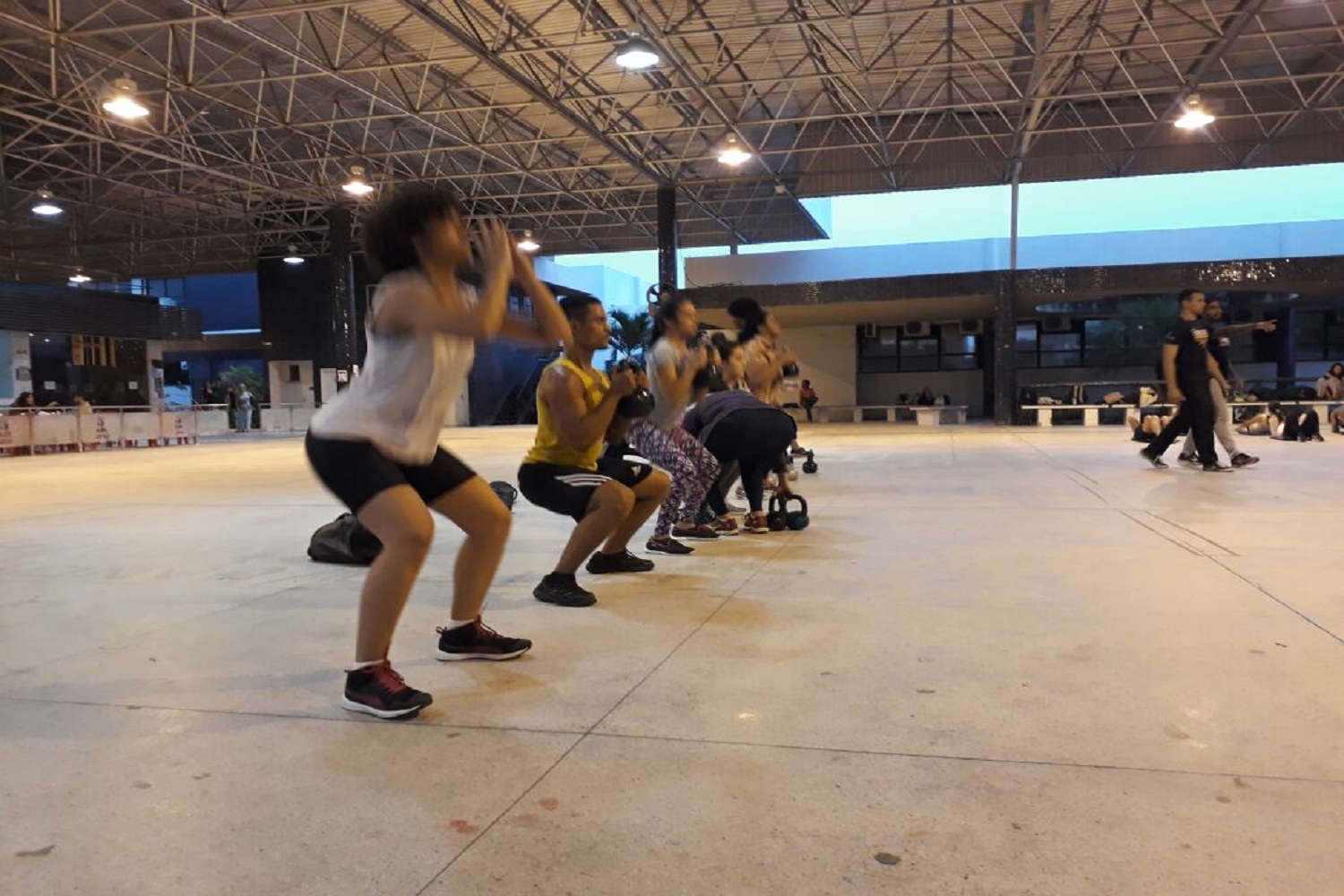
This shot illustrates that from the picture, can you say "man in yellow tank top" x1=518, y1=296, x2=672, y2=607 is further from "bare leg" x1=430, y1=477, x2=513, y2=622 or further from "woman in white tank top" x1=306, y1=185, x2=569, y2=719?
"woman in white tank top" x1=306, y1=185, x2=569, y2=719

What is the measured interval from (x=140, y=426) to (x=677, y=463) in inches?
847

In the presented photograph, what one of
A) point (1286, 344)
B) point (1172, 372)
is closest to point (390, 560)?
point (1172, 372)

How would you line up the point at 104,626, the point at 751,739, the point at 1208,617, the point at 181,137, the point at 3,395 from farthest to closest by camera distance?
the point at 3,395
the point at 181,137
the point at 104,626
the point at 1208,617
the point at 751,739

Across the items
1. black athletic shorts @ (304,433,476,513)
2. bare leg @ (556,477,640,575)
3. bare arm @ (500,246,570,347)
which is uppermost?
bare arm @ (500,246,570,347)

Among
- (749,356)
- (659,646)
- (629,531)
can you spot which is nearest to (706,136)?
(749,356)

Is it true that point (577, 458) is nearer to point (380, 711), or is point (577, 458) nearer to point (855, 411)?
point (380, 711)

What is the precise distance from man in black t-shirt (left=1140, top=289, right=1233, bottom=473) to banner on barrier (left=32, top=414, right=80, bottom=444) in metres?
21.4

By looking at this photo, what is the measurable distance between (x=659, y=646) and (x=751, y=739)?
3.12 feet

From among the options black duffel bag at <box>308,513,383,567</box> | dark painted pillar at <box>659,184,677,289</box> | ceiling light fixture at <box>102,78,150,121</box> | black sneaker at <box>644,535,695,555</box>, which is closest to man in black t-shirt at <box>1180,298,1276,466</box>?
black sneaker at <box>644,535,695,555</box>

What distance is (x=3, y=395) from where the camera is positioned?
28.8 meters

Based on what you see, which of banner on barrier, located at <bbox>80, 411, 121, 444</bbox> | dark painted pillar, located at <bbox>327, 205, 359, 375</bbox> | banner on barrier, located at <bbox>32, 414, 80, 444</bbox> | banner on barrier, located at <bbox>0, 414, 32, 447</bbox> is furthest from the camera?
dark painted pillar, located at <bbox>327, 205, 359, 375</bbox>

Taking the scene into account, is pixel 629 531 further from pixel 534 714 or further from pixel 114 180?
pixel 114 180

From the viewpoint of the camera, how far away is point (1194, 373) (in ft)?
30.5

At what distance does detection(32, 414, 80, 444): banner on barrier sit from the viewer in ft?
→ 64.5
